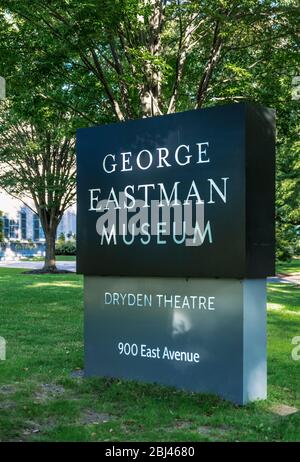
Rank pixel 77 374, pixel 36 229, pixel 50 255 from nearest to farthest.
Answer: pixel 77 374 → pixel 50 255 → pixel 36 229

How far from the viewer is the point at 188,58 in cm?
1422

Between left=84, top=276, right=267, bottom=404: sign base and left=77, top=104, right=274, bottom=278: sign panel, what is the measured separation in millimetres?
197

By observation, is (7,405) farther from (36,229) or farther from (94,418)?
(36,229)

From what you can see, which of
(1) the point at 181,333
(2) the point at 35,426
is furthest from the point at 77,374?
(2) the point at 35,426

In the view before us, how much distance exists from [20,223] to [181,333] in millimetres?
50342

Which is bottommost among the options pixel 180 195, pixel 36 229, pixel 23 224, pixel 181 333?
pixel 181 333

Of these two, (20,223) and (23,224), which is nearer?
(20,223)

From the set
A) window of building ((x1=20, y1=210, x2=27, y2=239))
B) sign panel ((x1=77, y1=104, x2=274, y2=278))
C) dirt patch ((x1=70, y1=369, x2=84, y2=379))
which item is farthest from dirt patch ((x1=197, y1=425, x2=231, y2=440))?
window of building ((x1=20, y1=210, x2=27, y2=239))

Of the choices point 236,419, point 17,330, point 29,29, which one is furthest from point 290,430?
point 29,29

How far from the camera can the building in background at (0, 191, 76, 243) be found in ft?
177

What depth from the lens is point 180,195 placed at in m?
7.25

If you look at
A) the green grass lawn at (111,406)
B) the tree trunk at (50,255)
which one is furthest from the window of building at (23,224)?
the green grass lawn at (111,406)

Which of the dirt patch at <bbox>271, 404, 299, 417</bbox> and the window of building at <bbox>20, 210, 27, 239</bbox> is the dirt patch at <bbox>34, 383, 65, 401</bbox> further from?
the window of building at <bbox>20, 210, 27, 239</bbox>

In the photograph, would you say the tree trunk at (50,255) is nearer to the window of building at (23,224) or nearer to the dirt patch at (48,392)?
the dirt patch at (48,392)
